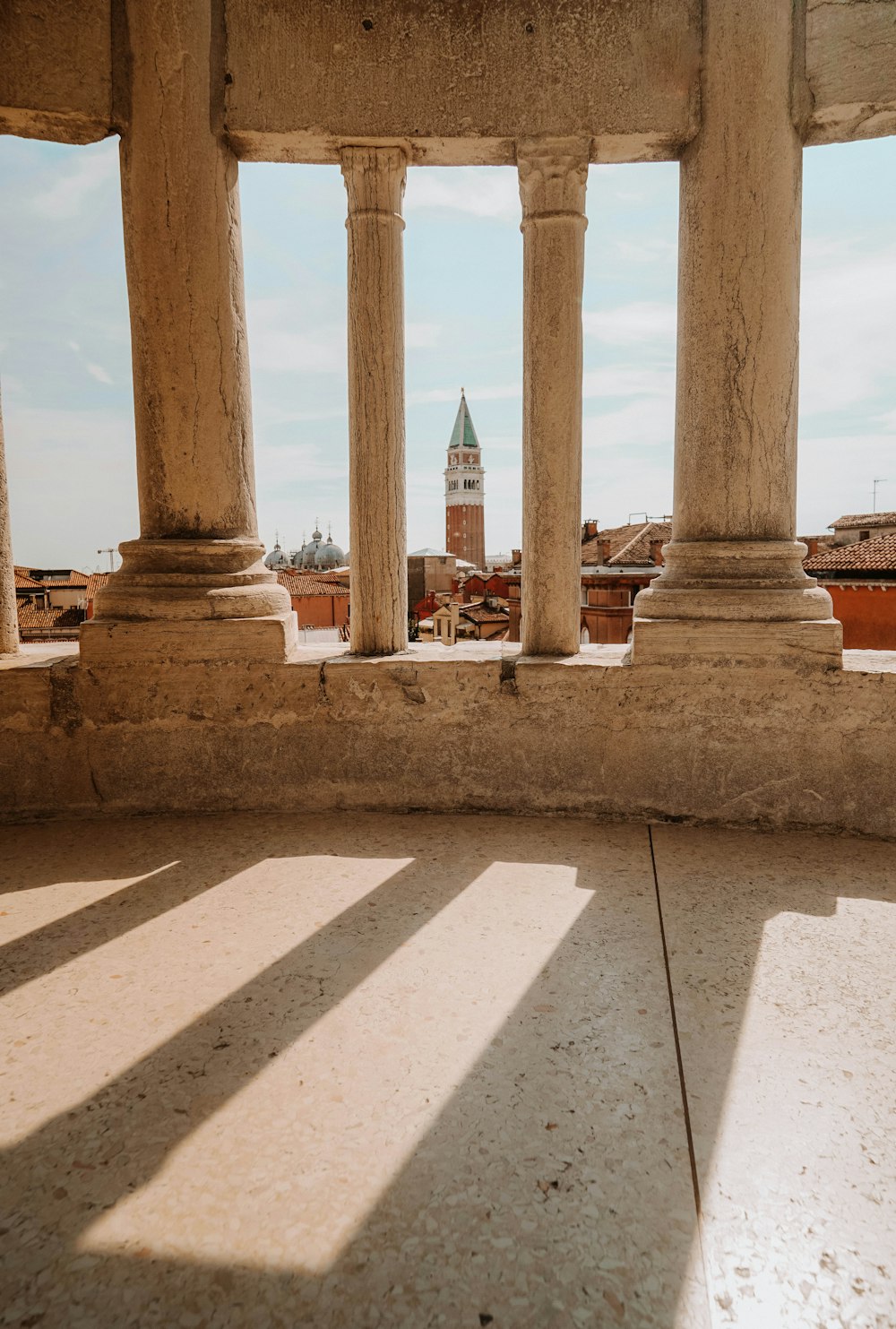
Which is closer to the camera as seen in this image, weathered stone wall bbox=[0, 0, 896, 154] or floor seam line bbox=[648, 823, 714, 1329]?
floor seam line bbox=[648, 823, 714, 1329]

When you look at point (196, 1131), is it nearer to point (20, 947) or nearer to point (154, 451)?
point (20, 947)

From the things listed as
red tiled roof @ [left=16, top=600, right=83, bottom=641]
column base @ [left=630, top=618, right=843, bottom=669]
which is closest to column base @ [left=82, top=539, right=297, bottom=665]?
column base @ [left=630, top=618, right=843, bottom=669]

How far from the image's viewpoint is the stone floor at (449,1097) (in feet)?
5.25

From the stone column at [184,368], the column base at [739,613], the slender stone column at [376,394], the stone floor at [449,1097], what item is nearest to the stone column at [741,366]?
the column base at [739,613]

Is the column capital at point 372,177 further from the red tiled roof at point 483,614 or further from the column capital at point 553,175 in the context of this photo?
the red tiled roof at point 483,614

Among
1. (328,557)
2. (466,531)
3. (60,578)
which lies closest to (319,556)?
(328,557)

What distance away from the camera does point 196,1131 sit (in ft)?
6.55

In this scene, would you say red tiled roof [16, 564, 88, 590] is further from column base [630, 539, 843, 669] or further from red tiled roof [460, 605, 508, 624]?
column base [630, 539, 843, 669]

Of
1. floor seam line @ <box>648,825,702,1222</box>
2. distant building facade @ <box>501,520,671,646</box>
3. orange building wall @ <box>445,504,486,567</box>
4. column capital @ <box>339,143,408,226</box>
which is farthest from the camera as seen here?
orange building wall @ <box>445,504,486,567</box>

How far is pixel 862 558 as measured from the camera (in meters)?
19.3

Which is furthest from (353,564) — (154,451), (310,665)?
(154,451)

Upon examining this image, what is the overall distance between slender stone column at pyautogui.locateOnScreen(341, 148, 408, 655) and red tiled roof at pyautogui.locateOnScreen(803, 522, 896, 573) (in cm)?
1622

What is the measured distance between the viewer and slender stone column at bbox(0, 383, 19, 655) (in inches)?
186

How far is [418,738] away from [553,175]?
334 cm
